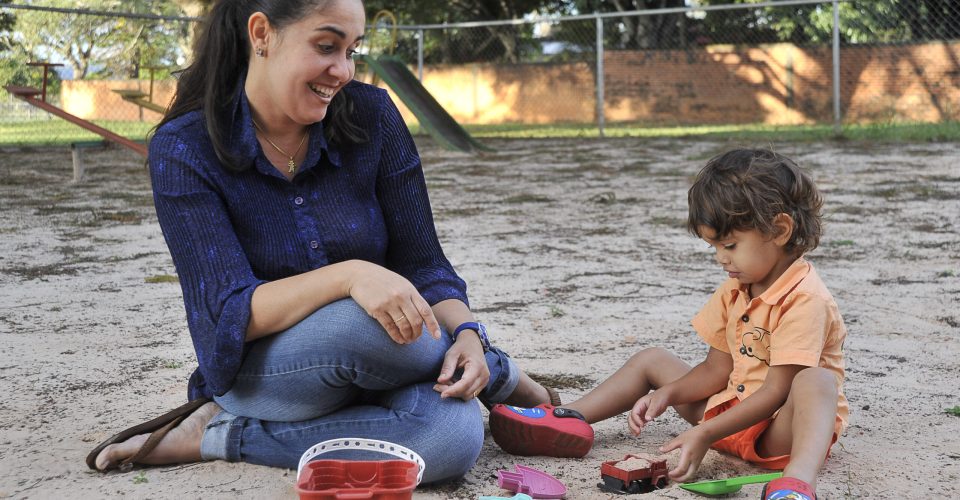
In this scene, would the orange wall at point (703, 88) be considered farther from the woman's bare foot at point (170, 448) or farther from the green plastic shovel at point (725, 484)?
the woman's bare foot at point (170, 448)

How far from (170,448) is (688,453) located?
1117 mm

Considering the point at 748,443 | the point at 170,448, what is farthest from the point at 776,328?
the point at 170,448

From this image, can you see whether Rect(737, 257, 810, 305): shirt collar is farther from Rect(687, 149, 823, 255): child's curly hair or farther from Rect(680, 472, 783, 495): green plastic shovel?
Rect(680, 472, 783, 495): green plastic shovel

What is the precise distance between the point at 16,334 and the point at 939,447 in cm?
289

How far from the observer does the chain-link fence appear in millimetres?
16406

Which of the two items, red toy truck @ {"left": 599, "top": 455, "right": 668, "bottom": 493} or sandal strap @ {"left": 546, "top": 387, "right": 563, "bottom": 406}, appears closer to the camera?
red toy truck @ {"left": 599, "top": 455, "right": 668, "bottom": 493}

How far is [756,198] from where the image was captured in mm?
2359

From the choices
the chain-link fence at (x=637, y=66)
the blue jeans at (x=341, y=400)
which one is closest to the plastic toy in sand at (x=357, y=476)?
the blue jeans at (x=341, y=400)

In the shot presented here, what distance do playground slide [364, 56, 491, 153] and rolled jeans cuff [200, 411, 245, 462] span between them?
9843 mm

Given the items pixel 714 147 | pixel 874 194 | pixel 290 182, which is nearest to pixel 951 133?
pixel 714 147

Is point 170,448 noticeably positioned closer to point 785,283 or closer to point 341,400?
point 341,400

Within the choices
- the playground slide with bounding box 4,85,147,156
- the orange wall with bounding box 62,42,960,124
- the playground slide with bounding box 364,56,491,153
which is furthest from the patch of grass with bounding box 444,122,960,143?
the playground slide with bounding box 4,85,147,156

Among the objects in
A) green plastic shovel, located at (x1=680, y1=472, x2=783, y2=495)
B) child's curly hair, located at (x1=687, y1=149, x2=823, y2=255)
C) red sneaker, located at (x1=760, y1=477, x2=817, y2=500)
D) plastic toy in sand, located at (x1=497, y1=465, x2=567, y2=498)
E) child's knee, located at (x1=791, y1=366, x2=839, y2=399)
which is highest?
child's curly hair, located at (x1=687, y1=149, x2=823, y2=255)

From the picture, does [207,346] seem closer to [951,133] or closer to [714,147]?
[714,147]
